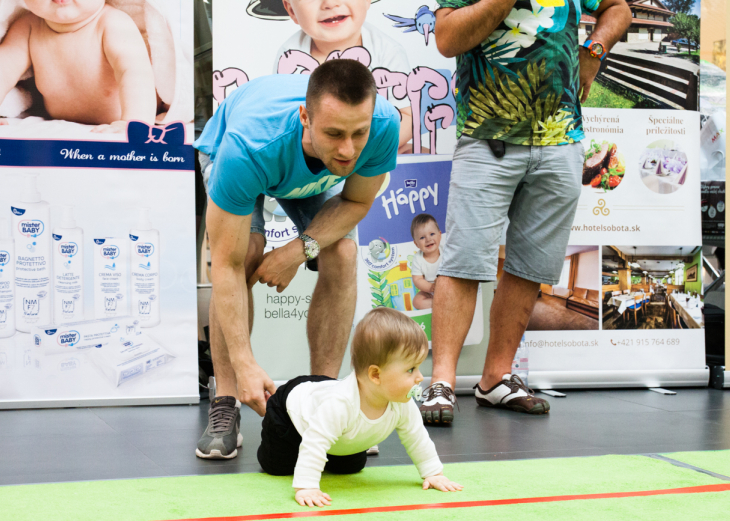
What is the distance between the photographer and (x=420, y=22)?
2875 mm

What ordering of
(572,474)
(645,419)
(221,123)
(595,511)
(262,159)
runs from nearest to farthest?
1. (595,511)
2. (572,474)
3. (262,159)
4. (221,123)
5. (645,419)

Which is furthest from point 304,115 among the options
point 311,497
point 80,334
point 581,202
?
point 581,202

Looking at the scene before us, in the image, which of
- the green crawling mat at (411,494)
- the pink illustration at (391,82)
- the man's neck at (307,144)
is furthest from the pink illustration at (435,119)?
the green crawling mat at (411,494)

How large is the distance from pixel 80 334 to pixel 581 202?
1930 millimetres

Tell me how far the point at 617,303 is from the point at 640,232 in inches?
11.8

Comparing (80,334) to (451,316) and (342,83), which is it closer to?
(451,316)

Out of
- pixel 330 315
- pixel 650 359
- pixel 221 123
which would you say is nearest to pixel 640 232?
pixel 650 359

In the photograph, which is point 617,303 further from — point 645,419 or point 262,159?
point 262,159

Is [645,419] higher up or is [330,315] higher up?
[330,315]

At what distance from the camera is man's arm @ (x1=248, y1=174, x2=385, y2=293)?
76.0 inches

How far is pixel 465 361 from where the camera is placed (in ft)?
9.53

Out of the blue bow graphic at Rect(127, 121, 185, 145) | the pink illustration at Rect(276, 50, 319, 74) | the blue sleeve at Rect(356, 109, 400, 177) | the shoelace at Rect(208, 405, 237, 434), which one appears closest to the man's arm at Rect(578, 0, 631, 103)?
the pink illustration at Rect(276, 50, 319, 74)

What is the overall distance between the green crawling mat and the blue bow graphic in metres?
1.41

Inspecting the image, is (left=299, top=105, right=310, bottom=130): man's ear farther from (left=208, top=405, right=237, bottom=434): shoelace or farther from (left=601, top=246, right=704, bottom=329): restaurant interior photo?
(left=601, top=246, right=704, bottom=329): restaurant interior photo
